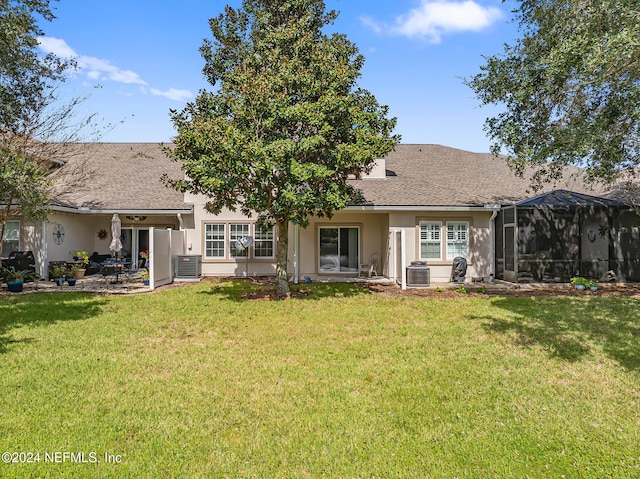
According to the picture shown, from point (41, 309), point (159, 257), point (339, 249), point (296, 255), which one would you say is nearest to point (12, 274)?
point (159, 257)

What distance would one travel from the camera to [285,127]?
10.2 m

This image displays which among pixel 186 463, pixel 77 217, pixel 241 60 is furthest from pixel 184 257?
pixel 186 463

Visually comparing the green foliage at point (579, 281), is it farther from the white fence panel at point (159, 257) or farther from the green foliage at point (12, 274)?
the green foliage at point (12, 274)

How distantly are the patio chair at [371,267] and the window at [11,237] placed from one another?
13368 mm

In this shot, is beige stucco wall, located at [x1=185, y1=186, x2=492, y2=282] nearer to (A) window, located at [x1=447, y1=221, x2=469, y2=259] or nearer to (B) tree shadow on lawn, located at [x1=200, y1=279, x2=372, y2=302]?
(A) window, located at [x1=447, y1=221, x2=469, y2=259]

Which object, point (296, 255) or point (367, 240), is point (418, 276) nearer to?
point (367, 240)

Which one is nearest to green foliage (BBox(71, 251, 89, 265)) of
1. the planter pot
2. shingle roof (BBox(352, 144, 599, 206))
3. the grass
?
the planter pot

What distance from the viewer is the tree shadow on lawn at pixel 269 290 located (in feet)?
37.4

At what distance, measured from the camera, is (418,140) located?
73.4ft

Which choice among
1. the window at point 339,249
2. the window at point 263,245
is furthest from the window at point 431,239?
the window at point 263,245

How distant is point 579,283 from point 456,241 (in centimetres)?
415

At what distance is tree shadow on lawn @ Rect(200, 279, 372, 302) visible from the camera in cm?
1140

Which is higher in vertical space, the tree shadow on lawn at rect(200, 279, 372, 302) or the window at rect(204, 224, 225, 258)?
the window at rect(204, 224, 225, 258)

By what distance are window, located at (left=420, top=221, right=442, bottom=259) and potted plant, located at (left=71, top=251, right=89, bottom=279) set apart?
13269 mm
